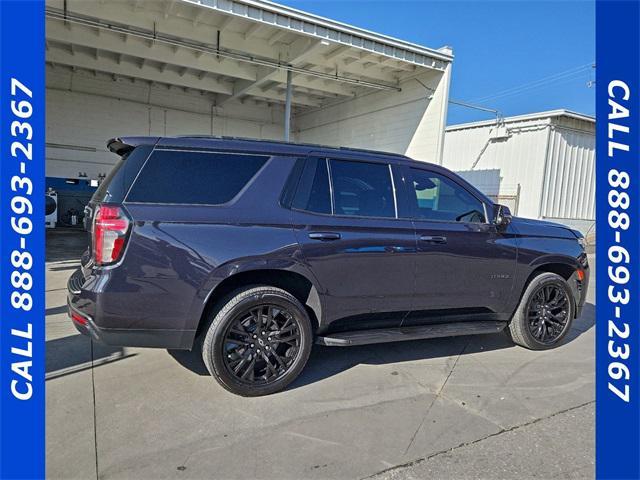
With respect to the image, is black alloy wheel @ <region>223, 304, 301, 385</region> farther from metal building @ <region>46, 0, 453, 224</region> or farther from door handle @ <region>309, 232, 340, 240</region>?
metal building @ <region>46, 0, 453, 224</region>

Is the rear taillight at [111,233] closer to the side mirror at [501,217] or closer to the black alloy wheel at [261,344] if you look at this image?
the black alloy wheel at [261,344]

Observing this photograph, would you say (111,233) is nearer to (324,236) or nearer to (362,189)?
(324,236)

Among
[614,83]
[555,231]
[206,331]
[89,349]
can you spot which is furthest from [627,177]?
[89,349]

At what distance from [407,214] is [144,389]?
→ 2.67m

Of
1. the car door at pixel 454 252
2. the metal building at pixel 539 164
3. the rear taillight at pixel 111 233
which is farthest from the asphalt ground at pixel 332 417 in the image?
the metal building at pixel 539 164

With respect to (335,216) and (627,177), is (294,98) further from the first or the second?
(627,177)

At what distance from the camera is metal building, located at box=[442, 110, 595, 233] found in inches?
580

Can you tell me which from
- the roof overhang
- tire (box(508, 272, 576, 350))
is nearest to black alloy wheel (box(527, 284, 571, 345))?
tire (box(508, 272, 576, 350))

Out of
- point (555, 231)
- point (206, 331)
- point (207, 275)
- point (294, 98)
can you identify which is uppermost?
point (294, 98)

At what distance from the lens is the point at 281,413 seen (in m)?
2.99

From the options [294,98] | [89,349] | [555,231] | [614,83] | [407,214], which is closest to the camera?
[614,83]

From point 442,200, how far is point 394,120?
950cm

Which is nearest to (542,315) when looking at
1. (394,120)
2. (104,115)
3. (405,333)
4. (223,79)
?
(405,333)

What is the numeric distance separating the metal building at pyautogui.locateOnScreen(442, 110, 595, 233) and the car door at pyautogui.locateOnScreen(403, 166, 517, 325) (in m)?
12.5
